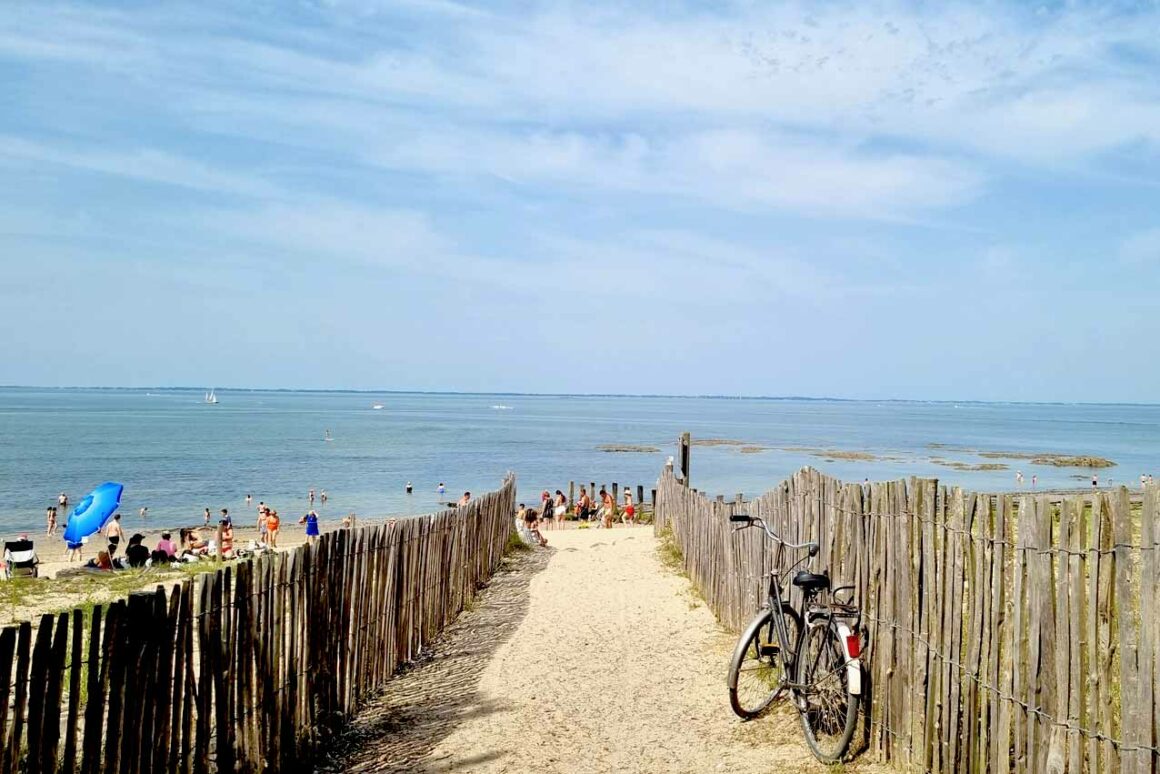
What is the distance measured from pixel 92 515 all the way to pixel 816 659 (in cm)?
2023

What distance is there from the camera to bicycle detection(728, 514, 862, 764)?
19.0 ft

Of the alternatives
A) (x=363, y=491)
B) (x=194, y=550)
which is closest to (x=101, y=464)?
(x=363, y=491)

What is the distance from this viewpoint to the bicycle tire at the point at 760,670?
21.3 feet

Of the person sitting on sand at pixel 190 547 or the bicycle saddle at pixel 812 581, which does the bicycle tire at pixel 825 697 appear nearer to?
the bicycle saddle at pixel 812 581

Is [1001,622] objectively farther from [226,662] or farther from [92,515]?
[92,515]

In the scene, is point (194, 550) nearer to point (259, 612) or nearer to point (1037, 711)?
point (259, 612)

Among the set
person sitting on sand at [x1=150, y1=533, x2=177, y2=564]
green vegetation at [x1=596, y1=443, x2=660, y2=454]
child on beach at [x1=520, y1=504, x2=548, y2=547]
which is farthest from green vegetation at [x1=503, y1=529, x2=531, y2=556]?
green vegetation at [x1=596, y1=443, x2=660, y2=454]

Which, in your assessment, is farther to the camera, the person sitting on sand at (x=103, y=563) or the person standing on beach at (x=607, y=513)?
the person standing on beach at (x=607, y=513)

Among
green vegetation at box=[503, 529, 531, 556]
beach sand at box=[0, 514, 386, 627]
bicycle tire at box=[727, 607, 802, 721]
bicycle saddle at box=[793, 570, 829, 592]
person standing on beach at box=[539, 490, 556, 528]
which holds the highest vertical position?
bicycle saddle at box=[793, 570, 829, 592]

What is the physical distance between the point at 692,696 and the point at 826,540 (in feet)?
5.61


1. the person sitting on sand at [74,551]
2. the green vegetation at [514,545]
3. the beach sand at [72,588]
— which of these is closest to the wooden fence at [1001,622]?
the beach sand at [72,588]

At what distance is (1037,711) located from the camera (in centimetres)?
Answer: 420

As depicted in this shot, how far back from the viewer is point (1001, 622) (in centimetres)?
453

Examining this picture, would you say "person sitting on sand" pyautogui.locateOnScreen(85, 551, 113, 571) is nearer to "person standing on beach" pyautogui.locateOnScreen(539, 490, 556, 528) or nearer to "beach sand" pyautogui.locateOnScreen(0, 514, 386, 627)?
"beach sand" pyautogui.locateOnScreen(0, 514, 386, 627)
